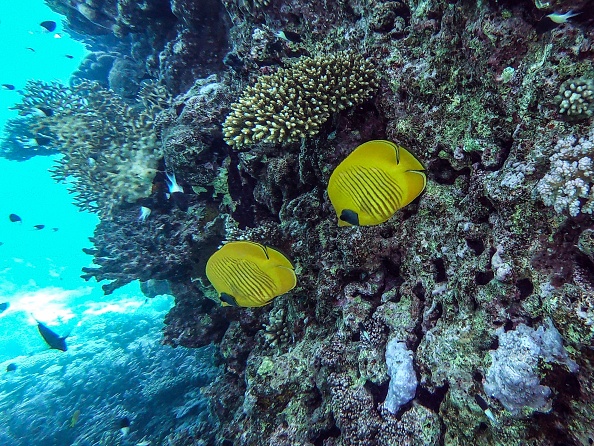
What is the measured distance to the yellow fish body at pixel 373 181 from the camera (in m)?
1.66

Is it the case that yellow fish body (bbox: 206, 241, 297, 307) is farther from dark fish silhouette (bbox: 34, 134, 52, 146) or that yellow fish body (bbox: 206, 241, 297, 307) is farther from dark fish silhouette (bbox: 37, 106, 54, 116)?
dark fish silhouette (bbox: 37, 106, 54, 116)

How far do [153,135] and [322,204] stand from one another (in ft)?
15.1

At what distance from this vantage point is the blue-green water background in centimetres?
2497

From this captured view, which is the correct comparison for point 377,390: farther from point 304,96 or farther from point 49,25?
point 49,25

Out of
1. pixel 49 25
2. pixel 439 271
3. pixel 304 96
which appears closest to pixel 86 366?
pixel 49 25

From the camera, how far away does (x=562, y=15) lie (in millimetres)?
1846

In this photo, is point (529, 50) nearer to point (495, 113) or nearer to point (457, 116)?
point (495, 113)

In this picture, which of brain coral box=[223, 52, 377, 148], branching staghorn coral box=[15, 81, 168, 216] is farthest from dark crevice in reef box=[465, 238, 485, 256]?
branching staghorn coral box=[15, 81, 168, 216]

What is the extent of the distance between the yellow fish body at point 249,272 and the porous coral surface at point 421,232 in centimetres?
103

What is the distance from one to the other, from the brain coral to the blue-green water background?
10.7 m

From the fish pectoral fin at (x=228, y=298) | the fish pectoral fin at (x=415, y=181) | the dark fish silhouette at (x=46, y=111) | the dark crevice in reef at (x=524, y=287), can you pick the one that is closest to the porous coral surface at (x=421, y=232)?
the dark crevice in reef at (x=524, y=287)

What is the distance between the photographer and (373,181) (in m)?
1.69

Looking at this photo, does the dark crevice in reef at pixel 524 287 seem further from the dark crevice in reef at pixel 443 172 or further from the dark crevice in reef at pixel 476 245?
the dark crevice in reef at pixel 443 172

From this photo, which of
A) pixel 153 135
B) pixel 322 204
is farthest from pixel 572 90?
pixel 153 135
